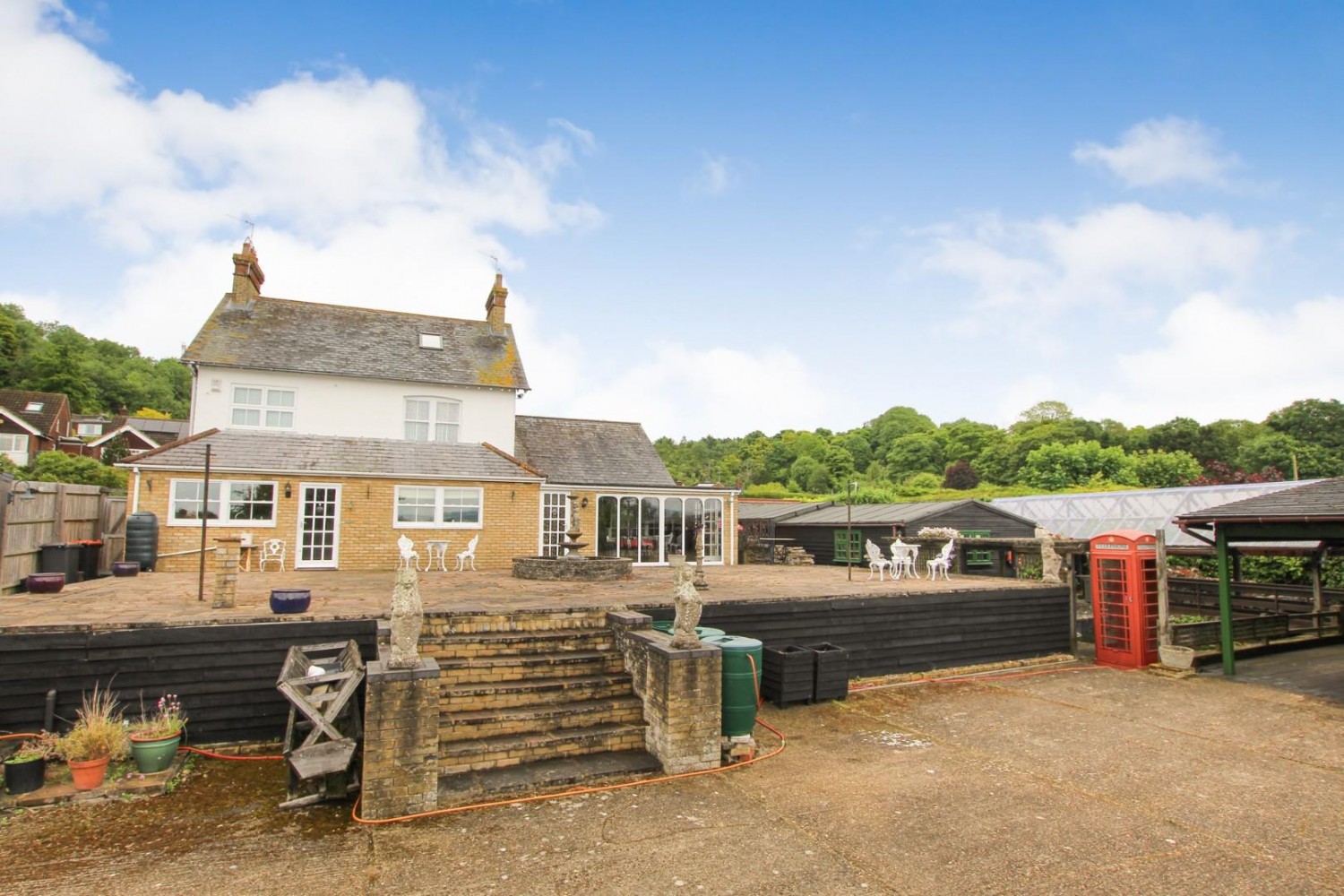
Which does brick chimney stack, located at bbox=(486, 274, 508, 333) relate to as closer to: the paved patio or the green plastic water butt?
the paved patio

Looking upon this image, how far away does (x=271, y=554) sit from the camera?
14234 mm

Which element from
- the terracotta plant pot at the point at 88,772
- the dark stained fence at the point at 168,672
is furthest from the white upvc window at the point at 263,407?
the terracotta plant pot at the point at 88,772

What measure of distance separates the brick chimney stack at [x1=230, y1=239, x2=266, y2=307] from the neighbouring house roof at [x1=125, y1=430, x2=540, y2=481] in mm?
4695

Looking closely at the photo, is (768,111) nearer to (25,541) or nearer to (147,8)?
(147,8)

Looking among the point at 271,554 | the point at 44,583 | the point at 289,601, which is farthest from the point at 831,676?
the point at 271,554

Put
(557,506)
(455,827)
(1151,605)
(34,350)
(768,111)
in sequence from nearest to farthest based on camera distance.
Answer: (455,827) → (1151,605) → (768,111) → (557,506) → (34,350)

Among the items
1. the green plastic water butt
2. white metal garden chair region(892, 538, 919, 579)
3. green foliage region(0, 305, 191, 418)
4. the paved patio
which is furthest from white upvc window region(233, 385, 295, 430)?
green foliage region(0, 305, 191, 418)

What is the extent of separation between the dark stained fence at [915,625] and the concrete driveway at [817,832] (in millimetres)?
2537

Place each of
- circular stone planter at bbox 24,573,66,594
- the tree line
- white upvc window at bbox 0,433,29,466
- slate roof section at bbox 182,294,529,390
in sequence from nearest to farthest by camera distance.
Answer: circular stone planter at bbox 24,573,66,594 → slate roof section at bbox 182,294,529,390 → white upvc window at bbox 0,433,29,466 → the tree line

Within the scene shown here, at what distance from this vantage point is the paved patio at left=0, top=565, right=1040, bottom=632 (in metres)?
7.34

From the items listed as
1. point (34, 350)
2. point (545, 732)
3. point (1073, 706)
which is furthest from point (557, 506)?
point (34, 350)

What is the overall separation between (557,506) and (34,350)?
75641mm

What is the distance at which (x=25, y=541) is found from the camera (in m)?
10.1

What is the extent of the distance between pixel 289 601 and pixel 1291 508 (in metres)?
14.5
